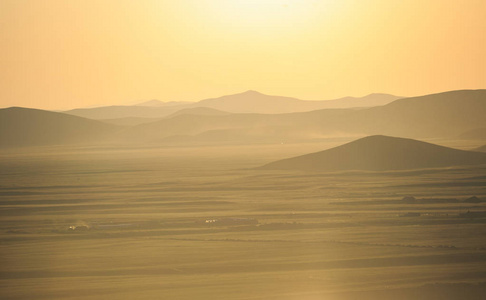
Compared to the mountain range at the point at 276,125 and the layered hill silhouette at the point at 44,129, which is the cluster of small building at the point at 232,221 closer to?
the mountain range at the point at 276,125

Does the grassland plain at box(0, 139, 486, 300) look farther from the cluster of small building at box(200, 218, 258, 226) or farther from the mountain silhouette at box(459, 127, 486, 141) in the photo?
the mountain silhouette at box(459, 127, 486, 141)

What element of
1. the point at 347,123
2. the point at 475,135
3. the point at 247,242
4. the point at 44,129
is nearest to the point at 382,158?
the point at 247,242

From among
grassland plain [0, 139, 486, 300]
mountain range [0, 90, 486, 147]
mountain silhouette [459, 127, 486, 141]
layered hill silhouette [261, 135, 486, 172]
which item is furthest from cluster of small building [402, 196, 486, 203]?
mountain range [0, 90, 486, 147]

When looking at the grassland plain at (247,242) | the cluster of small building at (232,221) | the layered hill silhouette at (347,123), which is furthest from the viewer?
the layered hill silhouette at (347,123)

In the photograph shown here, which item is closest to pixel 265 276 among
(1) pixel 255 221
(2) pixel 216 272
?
(2) pixel 216 272

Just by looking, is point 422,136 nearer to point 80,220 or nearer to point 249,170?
point 249,170

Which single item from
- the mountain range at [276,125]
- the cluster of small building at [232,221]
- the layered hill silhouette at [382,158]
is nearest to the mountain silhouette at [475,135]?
the mountain range at [276,125]
